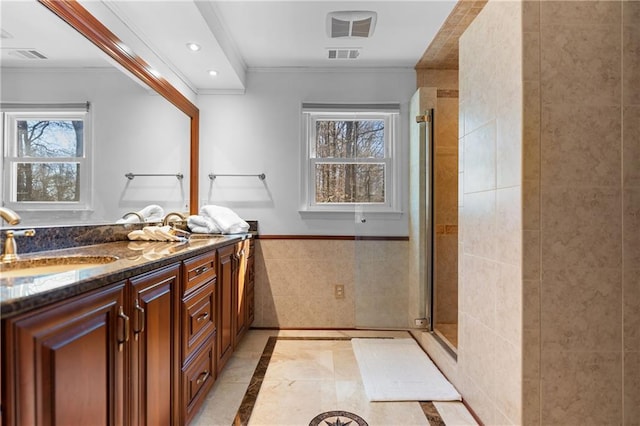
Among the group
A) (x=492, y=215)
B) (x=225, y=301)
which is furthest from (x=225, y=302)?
(x=492, y=215)

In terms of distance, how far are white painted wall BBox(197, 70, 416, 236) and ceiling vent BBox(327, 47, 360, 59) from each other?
0.71 ft

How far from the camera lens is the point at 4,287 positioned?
76 centimetres

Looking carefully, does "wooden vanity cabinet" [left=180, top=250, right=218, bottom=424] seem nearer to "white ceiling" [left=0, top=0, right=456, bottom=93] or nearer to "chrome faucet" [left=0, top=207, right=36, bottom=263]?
"chrome faucet" [left=0, top=207, right=36, bottom=263]

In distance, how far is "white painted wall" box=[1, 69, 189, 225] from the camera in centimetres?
148

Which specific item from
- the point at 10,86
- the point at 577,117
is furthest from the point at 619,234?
the point at 10,86

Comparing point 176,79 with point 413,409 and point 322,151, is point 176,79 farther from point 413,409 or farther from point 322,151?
point 413,409

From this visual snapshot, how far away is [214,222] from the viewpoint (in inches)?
100

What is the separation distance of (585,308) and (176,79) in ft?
9.51

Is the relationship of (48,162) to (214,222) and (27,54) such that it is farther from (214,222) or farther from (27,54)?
(214,222)

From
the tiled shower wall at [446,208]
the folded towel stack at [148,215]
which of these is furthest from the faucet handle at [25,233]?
the tiled shower wall at [446,208]

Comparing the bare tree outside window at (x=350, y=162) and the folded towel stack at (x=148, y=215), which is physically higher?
the bare tree outside window at (x=350, y=162)

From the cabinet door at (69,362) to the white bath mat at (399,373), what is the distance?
1363 millimetres

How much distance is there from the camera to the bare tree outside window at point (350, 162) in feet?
9.37

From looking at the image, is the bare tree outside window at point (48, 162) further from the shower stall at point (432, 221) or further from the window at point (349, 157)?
the shower stall at point (432, 221)
